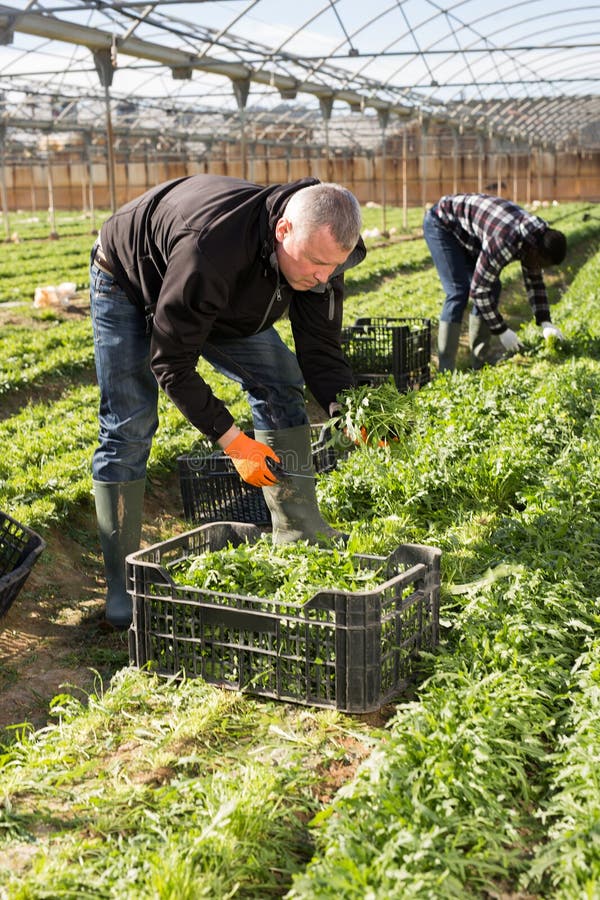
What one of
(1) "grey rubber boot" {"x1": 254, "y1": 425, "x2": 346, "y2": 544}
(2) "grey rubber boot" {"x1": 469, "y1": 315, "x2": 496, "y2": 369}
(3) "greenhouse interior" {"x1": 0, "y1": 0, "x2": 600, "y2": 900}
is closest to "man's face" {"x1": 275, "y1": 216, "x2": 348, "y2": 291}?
(3) "greenhouse interior" {"x1": 0, "y1": 0, "x2": 600, "y2": 900}

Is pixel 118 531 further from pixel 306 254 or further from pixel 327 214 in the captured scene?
pixel 327 214

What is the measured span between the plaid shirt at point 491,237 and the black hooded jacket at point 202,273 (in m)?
3.70

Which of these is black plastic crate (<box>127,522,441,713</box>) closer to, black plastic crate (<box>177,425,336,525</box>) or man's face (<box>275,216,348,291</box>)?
man's face (<box>275,216,348,291</box>)

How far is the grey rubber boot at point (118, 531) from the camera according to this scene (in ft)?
13.6

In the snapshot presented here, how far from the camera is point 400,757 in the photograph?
2.63m

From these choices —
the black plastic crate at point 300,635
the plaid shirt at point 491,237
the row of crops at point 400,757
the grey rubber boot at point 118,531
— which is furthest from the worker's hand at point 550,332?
the black plastic crate at point 300,635

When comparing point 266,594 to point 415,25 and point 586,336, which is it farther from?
point 415,25

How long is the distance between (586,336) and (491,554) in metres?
4.79

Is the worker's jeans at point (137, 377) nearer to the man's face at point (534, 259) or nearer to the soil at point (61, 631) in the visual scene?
the soil at point (61, 631)

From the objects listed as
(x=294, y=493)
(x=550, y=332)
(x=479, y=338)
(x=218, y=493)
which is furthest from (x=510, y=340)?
(x=294, y=493)

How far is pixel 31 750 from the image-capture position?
299 cm

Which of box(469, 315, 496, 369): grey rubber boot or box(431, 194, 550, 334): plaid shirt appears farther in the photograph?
box(469, 315, 496, 369): grey rubber boot

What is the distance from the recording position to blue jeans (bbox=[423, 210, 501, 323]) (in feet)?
26.7

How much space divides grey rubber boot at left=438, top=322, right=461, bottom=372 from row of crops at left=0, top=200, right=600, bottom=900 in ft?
11.0
